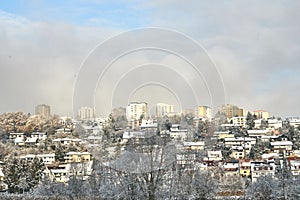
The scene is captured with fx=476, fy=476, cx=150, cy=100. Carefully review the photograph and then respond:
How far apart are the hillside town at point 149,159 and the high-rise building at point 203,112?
3 cm

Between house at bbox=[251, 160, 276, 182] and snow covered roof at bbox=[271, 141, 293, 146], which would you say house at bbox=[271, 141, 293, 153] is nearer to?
snow covered roof at bbox=[271, 141, 293, 146]

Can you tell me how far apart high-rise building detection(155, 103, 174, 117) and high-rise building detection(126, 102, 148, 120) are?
35 cm

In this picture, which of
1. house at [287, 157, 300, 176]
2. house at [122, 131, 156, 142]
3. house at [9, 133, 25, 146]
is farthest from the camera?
house at [9, 133, 25, 146]

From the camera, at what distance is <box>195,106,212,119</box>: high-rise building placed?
31.9 feet

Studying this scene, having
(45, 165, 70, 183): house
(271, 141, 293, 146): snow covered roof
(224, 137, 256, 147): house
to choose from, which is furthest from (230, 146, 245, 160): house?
(45, 165, 70, 183): house

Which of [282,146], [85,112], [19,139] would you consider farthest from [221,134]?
[19,139]

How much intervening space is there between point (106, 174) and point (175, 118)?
6.36 metres

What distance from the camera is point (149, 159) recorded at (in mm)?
9711

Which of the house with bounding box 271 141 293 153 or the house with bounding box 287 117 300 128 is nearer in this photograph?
the house with bounding box 271 141 293 153

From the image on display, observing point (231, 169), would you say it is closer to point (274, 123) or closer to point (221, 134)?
point (221, 134)

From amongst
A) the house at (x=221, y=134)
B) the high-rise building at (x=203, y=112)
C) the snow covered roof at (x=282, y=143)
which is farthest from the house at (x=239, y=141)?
the high-rise building at (x=203, y=112)

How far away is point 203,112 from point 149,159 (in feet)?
4.98

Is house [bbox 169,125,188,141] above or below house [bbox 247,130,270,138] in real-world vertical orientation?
above

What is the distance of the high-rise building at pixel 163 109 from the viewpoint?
10.4 m
